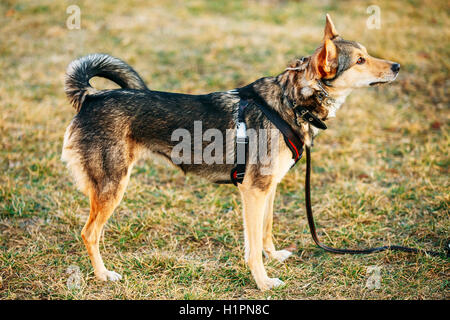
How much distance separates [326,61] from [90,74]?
6.88 feet

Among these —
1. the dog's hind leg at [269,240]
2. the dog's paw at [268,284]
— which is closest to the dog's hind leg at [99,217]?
the dog's paw at [268,284]

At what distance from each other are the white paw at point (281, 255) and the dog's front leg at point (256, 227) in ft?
1.27

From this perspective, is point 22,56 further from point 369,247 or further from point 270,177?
point 369,247

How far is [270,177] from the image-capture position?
134 inches

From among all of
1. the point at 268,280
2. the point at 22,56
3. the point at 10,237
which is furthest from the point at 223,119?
the point at 22,56

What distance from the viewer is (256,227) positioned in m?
3.48

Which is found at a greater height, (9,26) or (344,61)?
(9,26)

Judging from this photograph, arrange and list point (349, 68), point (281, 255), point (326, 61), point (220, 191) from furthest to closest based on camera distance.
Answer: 1. point (220, 191)
2. point (281, 255)
3. point (349, 68)
4. point (326, 61)

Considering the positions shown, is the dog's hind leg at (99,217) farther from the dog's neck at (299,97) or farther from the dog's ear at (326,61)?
the dog's ear at (326,61)

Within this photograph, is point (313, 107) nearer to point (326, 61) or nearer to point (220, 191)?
point (326, 61)

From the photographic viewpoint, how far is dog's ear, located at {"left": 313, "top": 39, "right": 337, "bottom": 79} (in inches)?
124

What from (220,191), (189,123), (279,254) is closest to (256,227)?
(279,254)
